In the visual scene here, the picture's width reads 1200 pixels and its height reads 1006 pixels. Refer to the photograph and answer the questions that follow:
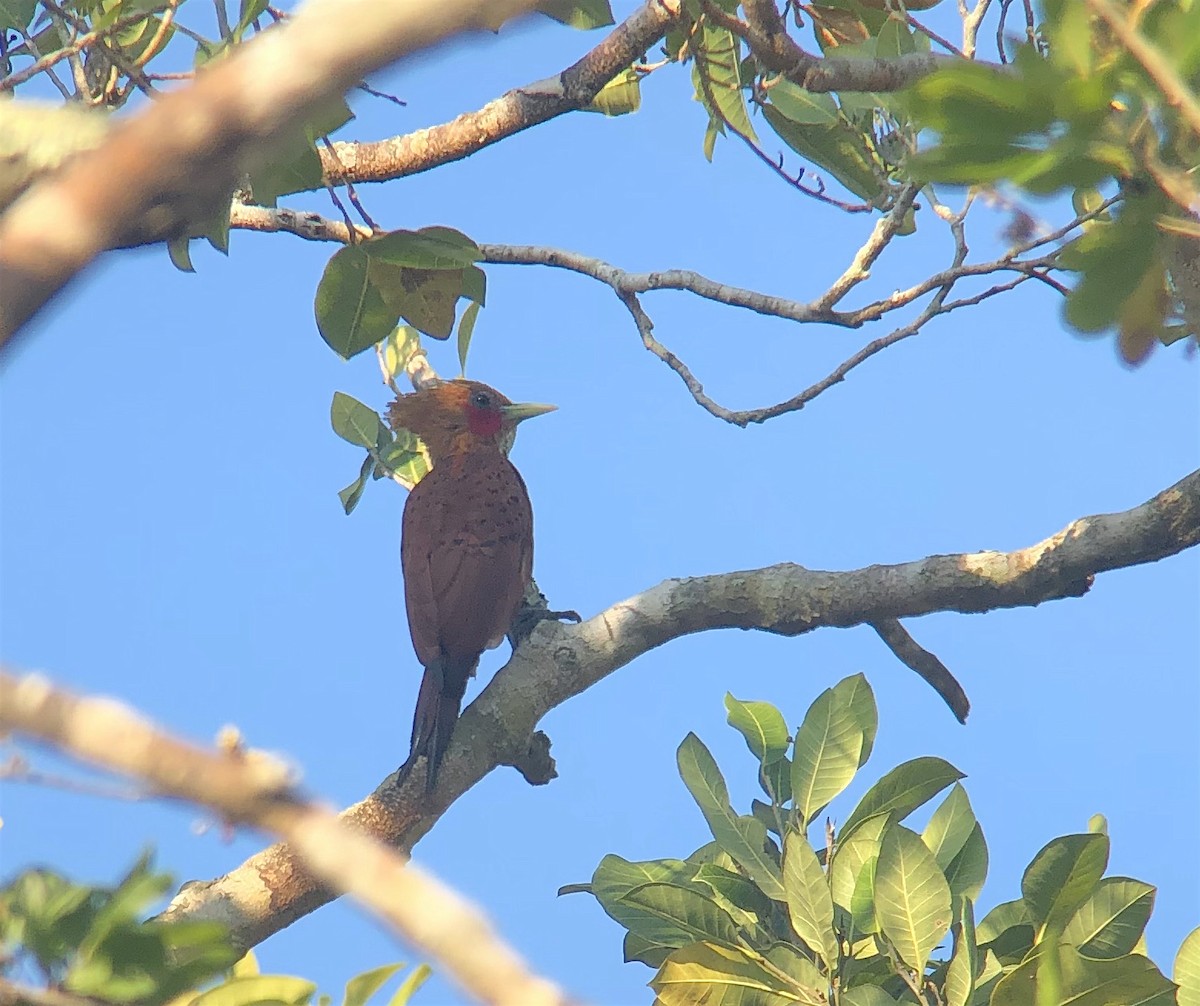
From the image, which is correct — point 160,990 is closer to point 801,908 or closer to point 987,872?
point 801,908

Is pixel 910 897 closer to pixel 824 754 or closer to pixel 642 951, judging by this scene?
pixel 824 754

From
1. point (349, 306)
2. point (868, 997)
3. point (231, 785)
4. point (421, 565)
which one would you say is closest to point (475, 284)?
point (349, 306)

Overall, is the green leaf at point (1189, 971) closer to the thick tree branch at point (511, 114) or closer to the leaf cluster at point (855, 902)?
the leaf cluster at point (855, 902)

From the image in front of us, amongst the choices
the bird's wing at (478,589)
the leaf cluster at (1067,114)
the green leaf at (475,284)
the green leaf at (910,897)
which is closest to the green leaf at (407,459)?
the bird's wing at (478,589)

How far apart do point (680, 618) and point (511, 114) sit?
1.48 metres

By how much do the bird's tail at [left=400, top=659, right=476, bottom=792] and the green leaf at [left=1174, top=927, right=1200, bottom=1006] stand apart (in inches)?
64.4

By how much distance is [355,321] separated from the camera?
3027 millimetres

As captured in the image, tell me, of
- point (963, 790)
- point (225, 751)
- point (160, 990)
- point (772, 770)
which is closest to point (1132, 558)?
point (963, 790)

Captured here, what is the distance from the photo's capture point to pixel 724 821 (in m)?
2.48

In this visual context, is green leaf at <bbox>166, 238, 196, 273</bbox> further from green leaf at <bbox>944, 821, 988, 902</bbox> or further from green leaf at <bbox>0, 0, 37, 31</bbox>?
green leaf at <bbox>944, 821, 988, 902</bbox>

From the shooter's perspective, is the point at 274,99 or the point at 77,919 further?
the point at 77,919

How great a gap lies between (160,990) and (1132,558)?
203cm

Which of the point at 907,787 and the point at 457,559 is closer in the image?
the point at 907,787

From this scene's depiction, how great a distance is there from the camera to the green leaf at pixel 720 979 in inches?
85.7
